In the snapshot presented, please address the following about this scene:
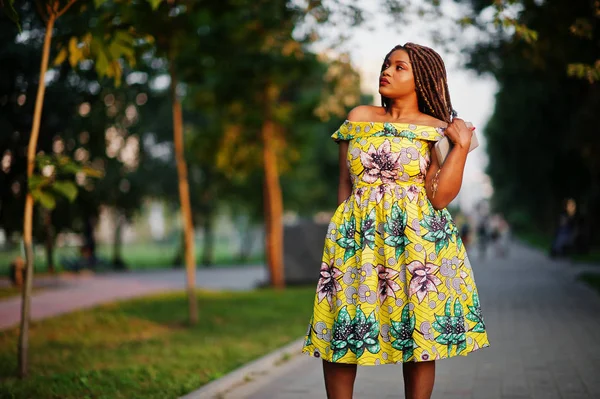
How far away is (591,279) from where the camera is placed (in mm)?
18516

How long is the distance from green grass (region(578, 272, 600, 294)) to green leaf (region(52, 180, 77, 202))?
39.2 ft

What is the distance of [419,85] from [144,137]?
3182cm

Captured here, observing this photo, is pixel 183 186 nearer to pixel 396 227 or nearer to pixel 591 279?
pixel 396 227

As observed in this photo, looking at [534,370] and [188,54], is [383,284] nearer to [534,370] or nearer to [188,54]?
[534,370]

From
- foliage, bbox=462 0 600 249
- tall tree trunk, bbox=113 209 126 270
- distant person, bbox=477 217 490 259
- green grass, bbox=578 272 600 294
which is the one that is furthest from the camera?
distant person, bbox=477 217 490 259

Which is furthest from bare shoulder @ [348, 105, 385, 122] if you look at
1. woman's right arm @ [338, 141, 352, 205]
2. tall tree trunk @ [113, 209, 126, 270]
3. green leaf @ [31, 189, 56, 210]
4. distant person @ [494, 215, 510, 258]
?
distant person @ [494, 215, 510, 258]

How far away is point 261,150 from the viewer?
20.5m

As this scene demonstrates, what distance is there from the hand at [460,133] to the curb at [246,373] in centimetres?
317

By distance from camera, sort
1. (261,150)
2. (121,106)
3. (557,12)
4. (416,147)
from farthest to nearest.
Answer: (261,150) → (121,106) → (557,12) → (416,147)

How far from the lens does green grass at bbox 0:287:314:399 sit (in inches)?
254

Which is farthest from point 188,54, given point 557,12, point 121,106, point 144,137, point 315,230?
point 144,137

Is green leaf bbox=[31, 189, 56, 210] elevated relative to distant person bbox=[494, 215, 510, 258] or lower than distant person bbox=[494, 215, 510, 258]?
elevated

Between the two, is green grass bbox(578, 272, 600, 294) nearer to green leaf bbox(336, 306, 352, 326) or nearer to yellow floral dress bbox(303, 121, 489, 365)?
yellow floral dress bbox(303, 121, 489, 365)

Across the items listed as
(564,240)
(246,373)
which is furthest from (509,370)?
(564,240)
